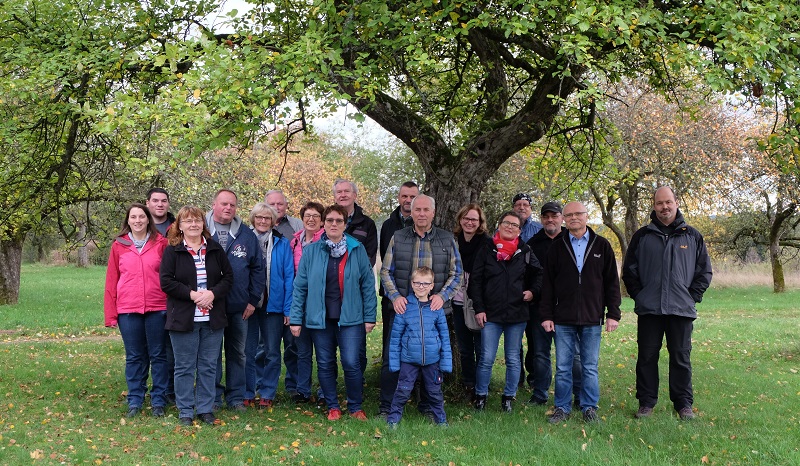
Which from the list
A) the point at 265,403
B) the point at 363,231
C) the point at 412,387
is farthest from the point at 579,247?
the point at 265,403

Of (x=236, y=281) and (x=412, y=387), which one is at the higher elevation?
(x=236, y=281)

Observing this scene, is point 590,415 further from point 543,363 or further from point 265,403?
point 265,403

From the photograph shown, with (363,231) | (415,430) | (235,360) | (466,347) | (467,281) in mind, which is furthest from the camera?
(466,347)

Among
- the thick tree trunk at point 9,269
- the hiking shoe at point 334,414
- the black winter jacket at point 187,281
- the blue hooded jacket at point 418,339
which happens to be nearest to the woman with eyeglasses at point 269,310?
the black winter jacket at point 187,281

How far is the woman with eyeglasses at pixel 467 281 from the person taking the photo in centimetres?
748

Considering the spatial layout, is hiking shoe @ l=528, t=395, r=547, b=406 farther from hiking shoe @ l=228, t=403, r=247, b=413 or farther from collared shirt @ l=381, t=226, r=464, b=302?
hiking shoe @ l=228, t=403, r=247, b=413

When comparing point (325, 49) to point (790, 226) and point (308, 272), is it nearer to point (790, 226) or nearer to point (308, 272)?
point (308, 272)

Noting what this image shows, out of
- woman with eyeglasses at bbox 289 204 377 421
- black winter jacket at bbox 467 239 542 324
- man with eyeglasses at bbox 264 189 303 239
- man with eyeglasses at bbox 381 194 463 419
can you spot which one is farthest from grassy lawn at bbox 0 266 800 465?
man with eyeglasses at bbox 264 189 303 239

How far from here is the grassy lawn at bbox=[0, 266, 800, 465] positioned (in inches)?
217

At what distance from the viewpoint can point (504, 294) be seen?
7.12 meters

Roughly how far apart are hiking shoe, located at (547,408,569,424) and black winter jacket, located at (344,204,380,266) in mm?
2546

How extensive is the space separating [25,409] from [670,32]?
25.9 feet

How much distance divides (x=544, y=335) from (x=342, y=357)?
7.49 ft

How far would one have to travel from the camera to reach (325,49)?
648 centimetres
